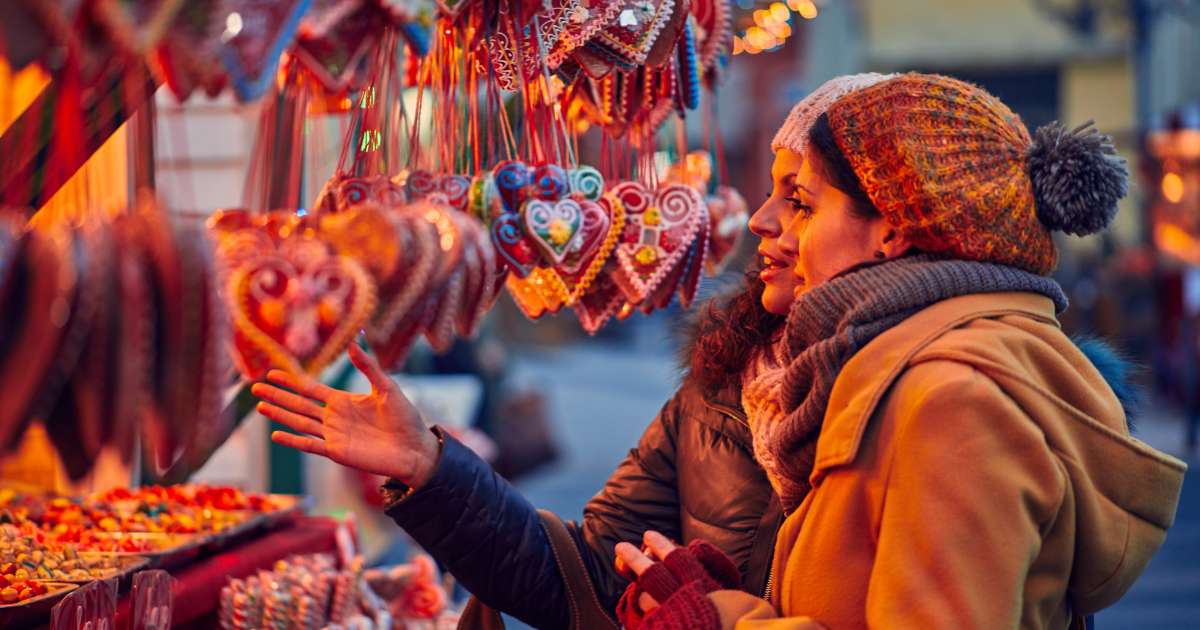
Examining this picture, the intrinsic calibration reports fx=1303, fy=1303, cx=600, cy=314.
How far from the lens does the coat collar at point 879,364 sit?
1532 millimetres

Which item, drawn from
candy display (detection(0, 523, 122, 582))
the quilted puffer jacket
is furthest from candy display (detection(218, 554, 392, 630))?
the quilted puffer jacket

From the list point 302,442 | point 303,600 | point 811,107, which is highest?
point 811,107

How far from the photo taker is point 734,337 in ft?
6.90

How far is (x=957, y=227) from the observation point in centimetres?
161

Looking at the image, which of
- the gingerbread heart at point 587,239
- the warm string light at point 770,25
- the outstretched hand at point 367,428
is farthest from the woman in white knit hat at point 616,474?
the warm string light at point 770,25

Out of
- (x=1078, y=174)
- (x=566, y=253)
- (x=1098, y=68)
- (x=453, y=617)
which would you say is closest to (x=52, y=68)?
(x=566, y=253)

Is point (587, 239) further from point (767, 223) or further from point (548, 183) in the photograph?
point (767, 223)

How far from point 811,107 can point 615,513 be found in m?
0.78

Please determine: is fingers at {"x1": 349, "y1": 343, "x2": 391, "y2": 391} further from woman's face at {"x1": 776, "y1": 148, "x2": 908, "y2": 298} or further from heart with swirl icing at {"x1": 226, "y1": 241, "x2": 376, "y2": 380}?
woman's face at {"x1": 776, "y1": 148, "x2": 908, "y2": 298}

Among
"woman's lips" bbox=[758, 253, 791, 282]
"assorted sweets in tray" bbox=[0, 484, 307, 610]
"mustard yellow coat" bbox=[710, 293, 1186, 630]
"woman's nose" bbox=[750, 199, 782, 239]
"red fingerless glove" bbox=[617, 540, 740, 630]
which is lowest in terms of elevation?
"assorted sweets in tray" bbox=[0, 484, 307, 610]

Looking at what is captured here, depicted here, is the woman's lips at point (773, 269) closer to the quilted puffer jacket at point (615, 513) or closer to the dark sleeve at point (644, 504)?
the quilted puffer jacket at point (615, 513)

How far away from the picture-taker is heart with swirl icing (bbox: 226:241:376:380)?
1.61 metres

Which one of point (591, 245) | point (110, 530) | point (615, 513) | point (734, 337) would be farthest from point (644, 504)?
point (110, 530)

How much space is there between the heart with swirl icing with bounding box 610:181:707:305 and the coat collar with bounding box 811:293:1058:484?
70 centimetres
